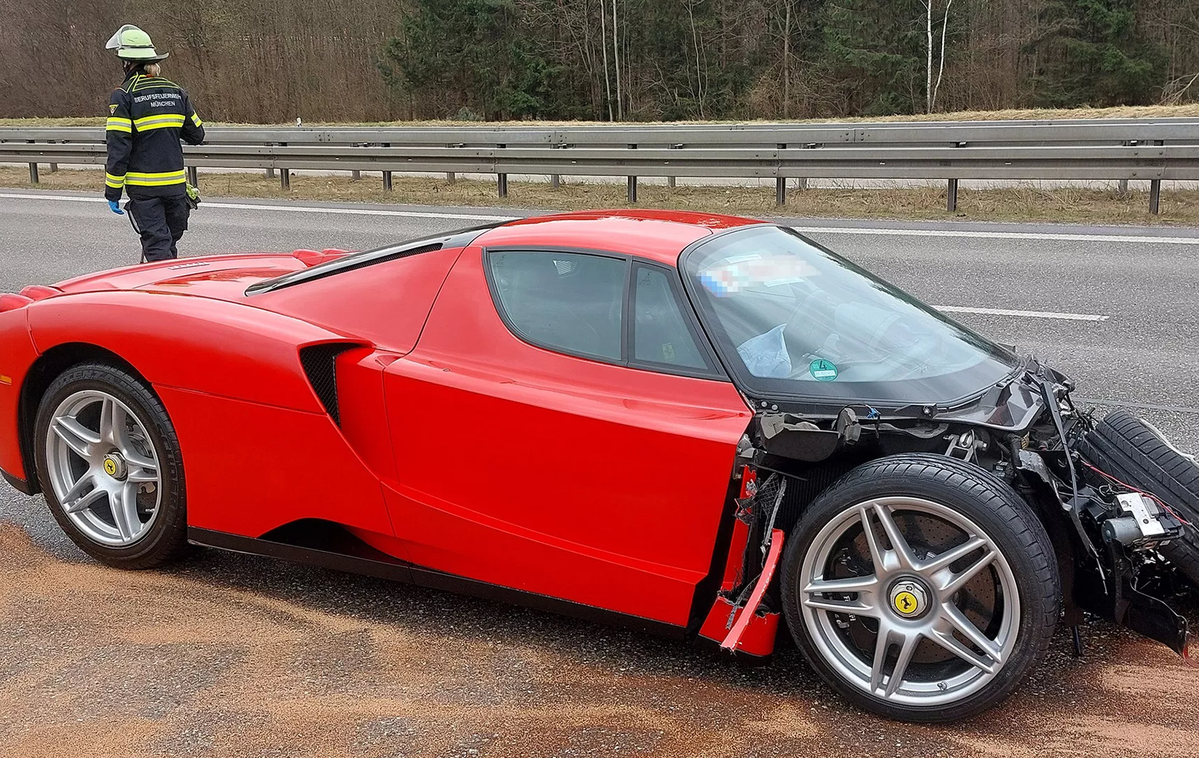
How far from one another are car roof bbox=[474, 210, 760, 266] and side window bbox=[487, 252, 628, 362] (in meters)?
0.06

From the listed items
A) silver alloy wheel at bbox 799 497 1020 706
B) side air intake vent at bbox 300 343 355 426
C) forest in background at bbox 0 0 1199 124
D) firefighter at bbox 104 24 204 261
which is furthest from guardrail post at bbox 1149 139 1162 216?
forest in background at bbox 0 0 1199 124

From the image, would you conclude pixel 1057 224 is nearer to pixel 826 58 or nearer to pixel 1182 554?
Answer: pixel 1182 554

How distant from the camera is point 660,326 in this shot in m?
3.23

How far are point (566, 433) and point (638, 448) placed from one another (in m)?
0.23

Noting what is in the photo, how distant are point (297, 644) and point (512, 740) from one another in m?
0.94

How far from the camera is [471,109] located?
38.6 meters

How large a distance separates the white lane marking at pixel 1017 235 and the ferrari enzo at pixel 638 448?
23.7ft

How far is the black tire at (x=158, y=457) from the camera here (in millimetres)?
3793

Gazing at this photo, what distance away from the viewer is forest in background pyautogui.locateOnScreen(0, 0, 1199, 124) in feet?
113

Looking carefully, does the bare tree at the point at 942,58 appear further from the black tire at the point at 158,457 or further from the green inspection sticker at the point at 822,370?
the black tire at the point at 158,457

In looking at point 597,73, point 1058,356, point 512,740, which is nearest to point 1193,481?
point 512,740

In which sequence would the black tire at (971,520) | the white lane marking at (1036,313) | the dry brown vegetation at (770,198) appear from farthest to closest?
the dry brown vegetation at (770,198) < the white lane marking at (1036,313) < the black tire at (971,520)

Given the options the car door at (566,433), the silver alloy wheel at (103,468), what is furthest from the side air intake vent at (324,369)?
the silver alloy wheel at (103,468)

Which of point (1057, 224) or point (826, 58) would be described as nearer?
point (1057, 224)
